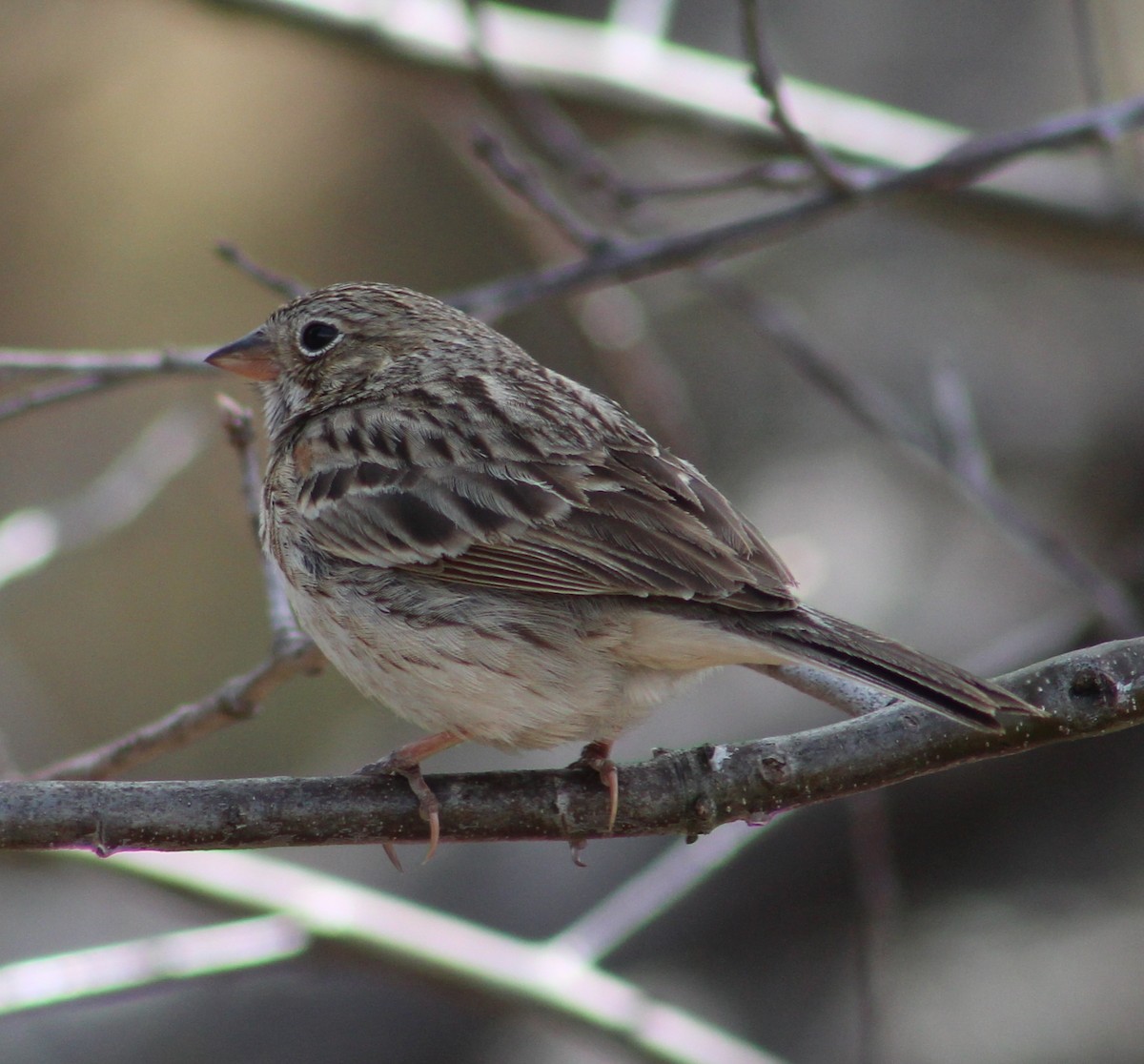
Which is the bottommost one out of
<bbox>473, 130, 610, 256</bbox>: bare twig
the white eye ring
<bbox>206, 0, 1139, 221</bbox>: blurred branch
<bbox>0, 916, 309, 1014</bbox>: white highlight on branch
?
<bbox>0, 916, 309, 1014</bbox>: white highlight on branch

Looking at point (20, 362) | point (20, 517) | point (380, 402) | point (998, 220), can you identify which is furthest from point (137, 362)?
point (998, 220)

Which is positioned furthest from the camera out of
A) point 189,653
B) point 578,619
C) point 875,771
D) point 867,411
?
point 189,653

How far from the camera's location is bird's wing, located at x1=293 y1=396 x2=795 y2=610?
3.69m

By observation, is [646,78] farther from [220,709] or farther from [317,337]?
[220,709]

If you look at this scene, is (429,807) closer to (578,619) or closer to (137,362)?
(578,619)

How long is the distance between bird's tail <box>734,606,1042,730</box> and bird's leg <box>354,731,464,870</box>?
2.62ft

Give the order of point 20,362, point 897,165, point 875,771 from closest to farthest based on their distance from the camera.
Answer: point 875,771 → point 20,362 → point 897,165

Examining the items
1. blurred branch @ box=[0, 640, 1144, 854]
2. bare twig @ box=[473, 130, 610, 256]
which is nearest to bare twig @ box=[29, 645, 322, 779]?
blurred branch @ box=[0, 640, 1144, 854]

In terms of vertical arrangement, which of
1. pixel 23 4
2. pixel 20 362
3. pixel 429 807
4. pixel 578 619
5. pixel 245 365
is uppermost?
pixel 23 4

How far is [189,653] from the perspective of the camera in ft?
33.5

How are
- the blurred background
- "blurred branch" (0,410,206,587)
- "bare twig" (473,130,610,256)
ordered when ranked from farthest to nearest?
the blurred background → "blurred branch" (0,410,206,587) → "bare twig" (473,130,610,256)

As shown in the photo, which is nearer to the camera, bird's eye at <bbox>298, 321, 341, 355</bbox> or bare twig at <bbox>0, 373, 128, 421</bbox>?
bare twig at <bbox>0, 373, 128, 421</bbox>

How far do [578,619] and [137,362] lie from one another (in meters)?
1.66

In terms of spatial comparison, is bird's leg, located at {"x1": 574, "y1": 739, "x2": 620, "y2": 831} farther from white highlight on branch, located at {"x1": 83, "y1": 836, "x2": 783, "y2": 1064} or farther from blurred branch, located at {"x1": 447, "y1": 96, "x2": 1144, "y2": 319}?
blurred branch, located at {"x1": 447, "y1": 96, "x2": 1144, "y2": 319}
